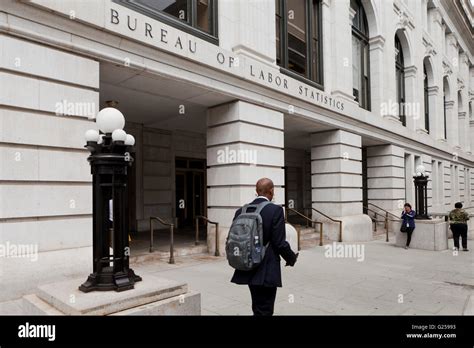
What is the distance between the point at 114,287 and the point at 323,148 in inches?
507

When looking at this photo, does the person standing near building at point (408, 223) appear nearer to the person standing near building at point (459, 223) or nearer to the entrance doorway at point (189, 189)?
the person standing near building at point (459, 223)

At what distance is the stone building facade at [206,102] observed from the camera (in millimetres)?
6227

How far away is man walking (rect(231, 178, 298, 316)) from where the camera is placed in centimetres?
376

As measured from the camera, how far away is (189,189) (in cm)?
1691

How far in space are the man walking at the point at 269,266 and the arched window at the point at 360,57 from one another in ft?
48.0

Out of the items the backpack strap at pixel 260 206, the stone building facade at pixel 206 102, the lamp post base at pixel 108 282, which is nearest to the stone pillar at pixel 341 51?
the stone building facade at pixel 206 102

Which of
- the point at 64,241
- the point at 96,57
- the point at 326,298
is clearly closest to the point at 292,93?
the point at 96,57

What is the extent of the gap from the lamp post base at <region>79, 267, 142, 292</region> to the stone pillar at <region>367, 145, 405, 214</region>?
713 inches

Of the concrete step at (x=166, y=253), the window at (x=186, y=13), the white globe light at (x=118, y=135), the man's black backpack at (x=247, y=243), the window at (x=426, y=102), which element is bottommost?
the concrete step at (x=166, y=253)

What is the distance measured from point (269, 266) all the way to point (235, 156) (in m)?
6.82

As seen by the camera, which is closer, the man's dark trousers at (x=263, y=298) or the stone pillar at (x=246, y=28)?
the man's dark trousers at (x=263, y=298)

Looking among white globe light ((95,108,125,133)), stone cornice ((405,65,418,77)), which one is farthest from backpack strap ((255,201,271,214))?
stone cornice ((405,65,418,77))

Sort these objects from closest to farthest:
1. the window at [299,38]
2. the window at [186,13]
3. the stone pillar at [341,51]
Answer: the window at [186,13] < the window at [299,38] < the stone pillar at [341,51]
